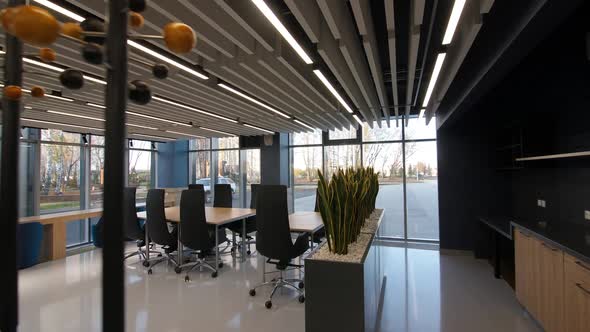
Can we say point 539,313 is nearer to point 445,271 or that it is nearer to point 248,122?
point 445,271

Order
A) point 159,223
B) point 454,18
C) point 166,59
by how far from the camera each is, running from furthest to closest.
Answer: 1. point 159,223
2. point 166,59
3. point 454,18

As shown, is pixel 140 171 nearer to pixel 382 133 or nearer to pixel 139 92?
pixel 382 133

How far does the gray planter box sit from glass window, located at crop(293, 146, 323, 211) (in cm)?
525

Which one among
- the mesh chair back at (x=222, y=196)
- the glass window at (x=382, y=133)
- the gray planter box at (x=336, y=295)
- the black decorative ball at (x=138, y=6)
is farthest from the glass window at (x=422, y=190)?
the black decorative ball at (x=138, y=6)

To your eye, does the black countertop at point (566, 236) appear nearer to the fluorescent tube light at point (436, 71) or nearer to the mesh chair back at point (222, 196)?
the fluorescent tube light at point (436, 71)

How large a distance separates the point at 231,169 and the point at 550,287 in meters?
7.24

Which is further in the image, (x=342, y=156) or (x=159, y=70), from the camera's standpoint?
(x=342, y=156)

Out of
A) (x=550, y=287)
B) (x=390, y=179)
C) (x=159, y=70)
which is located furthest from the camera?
(x=390, y=179)

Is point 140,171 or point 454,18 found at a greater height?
point 454,18

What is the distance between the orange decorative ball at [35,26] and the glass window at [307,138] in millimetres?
→ 6768

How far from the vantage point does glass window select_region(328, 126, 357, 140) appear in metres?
6.98

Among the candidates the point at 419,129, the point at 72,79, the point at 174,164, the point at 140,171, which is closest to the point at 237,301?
the point at 72,79

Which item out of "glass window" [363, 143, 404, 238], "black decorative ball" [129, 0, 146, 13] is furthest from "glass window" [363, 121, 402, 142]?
"black decorative ball" [129, 0, 146, 13]

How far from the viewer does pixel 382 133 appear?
264 inches
